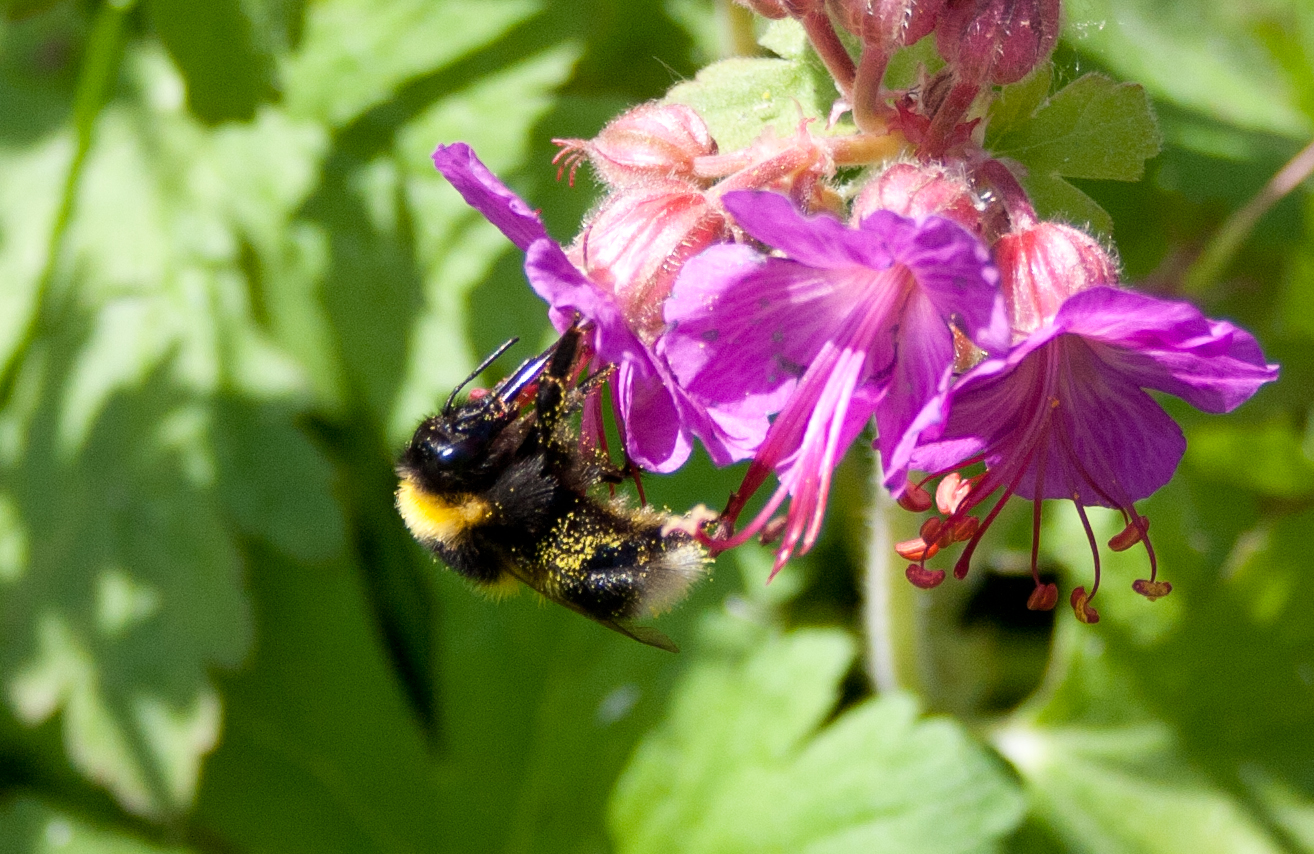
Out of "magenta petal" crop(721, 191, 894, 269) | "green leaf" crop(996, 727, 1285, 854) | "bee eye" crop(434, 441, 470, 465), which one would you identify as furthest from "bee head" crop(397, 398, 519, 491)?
"green leaf" crop(996, 727, 1285, 854)

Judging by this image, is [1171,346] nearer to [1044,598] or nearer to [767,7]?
[1044,598]

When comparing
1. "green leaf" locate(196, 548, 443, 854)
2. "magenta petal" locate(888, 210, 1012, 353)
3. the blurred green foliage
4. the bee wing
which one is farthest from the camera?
"green leaf" locate(196, 548, 443, 854)

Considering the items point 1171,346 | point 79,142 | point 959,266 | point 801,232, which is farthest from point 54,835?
point 1171,346

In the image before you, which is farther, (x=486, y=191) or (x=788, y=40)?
(x=788, y=40)

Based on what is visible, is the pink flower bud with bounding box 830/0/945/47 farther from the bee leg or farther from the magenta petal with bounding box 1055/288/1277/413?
the bee leg

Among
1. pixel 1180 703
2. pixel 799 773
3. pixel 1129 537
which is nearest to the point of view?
pixel 1129 537

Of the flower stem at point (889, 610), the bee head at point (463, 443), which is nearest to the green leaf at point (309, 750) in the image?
the flower stem at point (889, 610)
